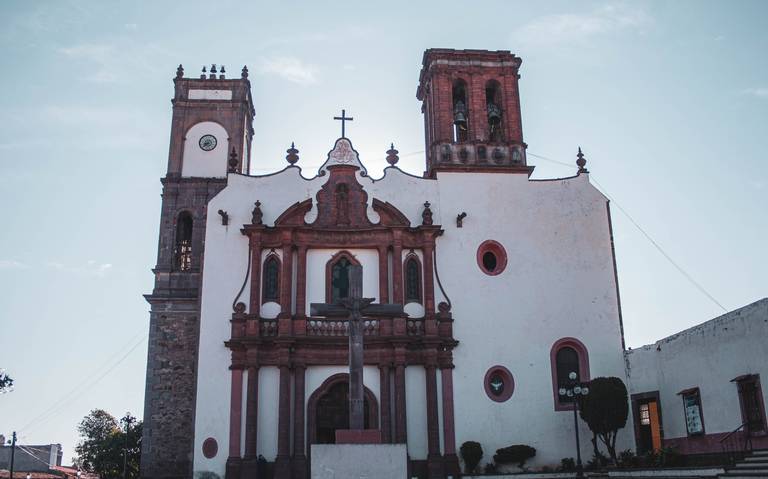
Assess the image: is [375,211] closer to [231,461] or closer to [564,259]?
[564,259]

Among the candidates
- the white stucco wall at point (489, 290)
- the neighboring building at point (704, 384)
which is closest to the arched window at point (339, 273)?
the white stucco wall at point (489, 290)

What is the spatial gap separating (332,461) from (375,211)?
12832mm

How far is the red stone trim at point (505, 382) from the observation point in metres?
24.1

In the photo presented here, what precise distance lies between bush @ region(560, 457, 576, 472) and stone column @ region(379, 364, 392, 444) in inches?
200

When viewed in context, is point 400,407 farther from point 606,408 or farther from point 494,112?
point 494,112

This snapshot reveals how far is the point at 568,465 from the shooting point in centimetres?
2312

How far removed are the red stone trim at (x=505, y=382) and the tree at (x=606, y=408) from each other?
2283 millimetres

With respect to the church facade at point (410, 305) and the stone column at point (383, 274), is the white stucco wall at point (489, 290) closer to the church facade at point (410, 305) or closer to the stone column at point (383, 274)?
the church facade at point (410, 305)

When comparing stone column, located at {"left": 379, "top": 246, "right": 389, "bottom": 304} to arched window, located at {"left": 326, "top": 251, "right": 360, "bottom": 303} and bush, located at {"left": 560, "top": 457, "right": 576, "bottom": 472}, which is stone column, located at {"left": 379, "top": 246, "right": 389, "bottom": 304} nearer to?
arched window, located at {"left": 326, "top": 251, "right": 360, "bottom": 303}

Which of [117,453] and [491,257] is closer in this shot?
[491,257]

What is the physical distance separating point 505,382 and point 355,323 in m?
9.23

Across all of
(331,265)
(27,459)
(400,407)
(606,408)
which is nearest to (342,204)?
(331,265)

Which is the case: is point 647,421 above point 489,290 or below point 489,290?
below

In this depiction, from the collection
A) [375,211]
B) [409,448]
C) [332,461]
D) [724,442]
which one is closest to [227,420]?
[409,448]
